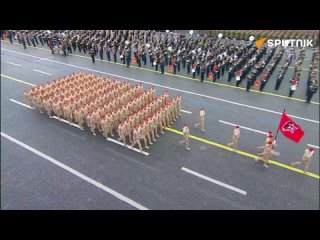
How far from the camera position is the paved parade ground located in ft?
33.7

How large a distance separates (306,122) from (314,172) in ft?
15.9

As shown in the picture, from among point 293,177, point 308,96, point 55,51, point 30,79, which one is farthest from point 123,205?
point 55,51

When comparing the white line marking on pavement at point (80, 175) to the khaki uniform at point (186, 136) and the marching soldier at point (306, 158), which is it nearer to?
the khaki uniform at point (186, 136)

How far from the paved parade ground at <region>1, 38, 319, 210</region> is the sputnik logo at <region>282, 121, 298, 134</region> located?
1.74 m

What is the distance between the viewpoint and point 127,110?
14898 mm

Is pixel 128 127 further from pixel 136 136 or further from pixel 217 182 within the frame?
pixel 217 182

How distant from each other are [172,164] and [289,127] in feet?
17.5

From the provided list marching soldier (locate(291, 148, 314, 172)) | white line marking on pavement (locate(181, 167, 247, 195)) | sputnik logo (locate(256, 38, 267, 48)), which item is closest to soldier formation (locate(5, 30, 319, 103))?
sputnik logo (locate(256, 38, 267, 48))

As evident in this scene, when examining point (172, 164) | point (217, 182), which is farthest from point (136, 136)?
point (217, 182)

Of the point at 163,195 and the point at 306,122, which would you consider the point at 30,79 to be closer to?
the point at 163,195

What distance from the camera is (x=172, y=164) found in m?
12.1

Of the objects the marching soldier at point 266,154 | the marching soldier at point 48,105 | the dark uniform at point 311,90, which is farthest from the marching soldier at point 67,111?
the dark uniform at point 311,90

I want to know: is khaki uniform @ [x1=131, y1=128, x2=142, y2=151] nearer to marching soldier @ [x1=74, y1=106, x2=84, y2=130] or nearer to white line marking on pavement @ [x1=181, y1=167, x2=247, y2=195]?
white line marking on pavement @ [x1=181, y1=167, x2=247, y2=195]

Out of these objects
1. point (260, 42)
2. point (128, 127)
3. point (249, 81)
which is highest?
point (260, 42)
